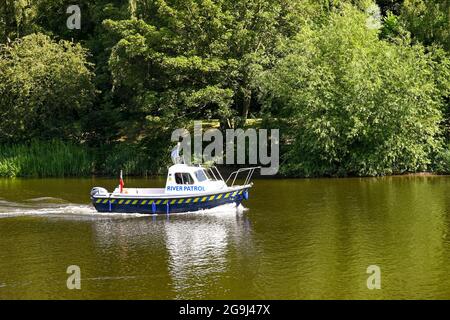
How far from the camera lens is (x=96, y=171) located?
164ft

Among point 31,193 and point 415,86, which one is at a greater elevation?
point 415,86

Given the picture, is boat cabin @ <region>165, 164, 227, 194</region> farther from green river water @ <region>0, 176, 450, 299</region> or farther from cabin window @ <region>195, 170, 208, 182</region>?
green river water @ <region>0, 176, 450, 299</region>

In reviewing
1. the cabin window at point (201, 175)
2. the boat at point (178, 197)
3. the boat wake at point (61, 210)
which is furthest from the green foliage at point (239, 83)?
the boat wake at point (61, 210)

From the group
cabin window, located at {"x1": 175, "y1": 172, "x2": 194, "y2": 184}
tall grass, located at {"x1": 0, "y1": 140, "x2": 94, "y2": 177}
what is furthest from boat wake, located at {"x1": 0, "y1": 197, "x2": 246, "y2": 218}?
tall grass, located at {"x1": 0, "y1": 140, "x2": 94, "y2": 177}

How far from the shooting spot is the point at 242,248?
23.5m

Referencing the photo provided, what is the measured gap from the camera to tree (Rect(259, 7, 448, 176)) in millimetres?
43500

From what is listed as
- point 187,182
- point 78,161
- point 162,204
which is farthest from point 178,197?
point 78,161

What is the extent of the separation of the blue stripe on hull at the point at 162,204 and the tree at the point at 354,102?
46.3 ft

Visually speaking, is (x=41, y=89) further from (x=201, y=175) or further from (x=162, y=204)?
(x=162, y=204)

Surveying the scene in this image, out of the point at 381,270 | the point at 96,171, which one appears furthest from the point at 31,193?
the point at 381,270

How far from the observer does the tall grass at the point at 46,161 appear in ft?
→ 161

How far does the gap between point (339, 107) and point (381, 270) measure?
2520cm

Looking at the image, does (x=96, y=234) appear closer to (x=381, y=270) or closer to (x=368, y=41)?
(x=381, y=270)

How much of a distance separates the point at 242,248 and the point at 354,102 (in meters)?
22.7
